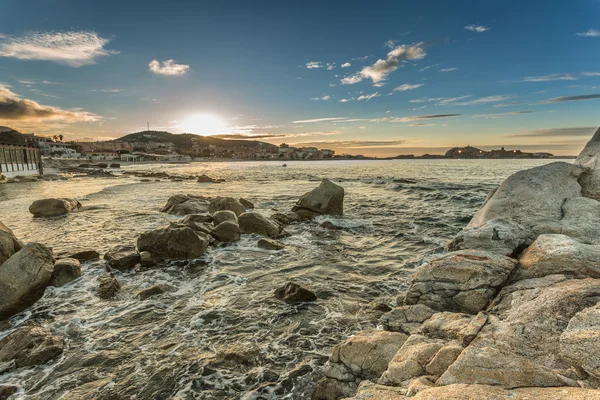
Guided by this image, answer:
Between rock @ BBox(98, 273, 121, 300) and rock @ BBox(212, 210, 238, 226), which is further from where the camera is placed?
rock @ BBox(212, 210, 238, 226)

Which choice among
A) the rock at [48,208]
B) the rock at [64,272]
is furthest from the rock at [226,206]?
the rock at [48,208]

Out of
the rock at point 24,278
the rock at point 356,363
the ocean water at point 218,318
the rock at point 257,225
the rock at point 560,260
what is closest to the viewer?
the rock at point 356,363

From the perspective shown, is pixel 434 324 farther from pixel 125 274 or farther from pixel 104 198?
pixel 104 198

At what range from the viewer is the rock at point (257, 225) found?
14320 mm

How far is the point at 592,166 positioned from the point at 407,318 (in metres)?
10.5

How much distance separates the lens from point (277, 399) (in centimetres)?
482

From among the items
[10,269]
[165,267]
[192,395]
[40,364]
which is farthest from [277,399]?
[10,269]

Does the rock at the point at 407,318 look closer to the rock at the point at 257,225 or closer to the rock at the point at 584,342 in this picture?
the rock at the point at 584,342

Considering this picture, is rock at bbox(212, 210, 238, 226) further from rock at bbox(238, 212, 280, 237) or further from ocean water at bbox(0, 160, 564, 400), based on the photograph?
ocean water at bbox(0, 160, 564, 400)

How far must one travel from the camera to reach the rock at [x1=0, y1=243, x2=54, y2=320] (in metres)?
7.32

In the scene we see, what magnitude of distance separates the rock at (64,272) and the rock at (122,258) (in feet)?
3.38

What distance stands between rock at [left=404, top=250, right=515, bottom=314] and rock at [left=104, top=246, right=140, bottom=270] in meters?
9.16

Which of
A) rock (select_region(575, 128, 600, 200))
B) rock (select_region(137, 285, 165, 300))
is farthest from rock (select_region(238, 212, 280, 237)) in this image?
rock (select_region(575, 128, 600, 200))

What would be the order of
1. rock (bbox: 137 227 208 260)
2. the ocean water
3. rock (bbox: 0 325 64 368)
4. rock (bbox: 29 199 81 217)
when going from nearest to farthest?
the ocean water → rock (bbox: 0 325 64 368) → rock (bbox: 137 227 208 260) → rock (bbox: 29 199 81 217)
